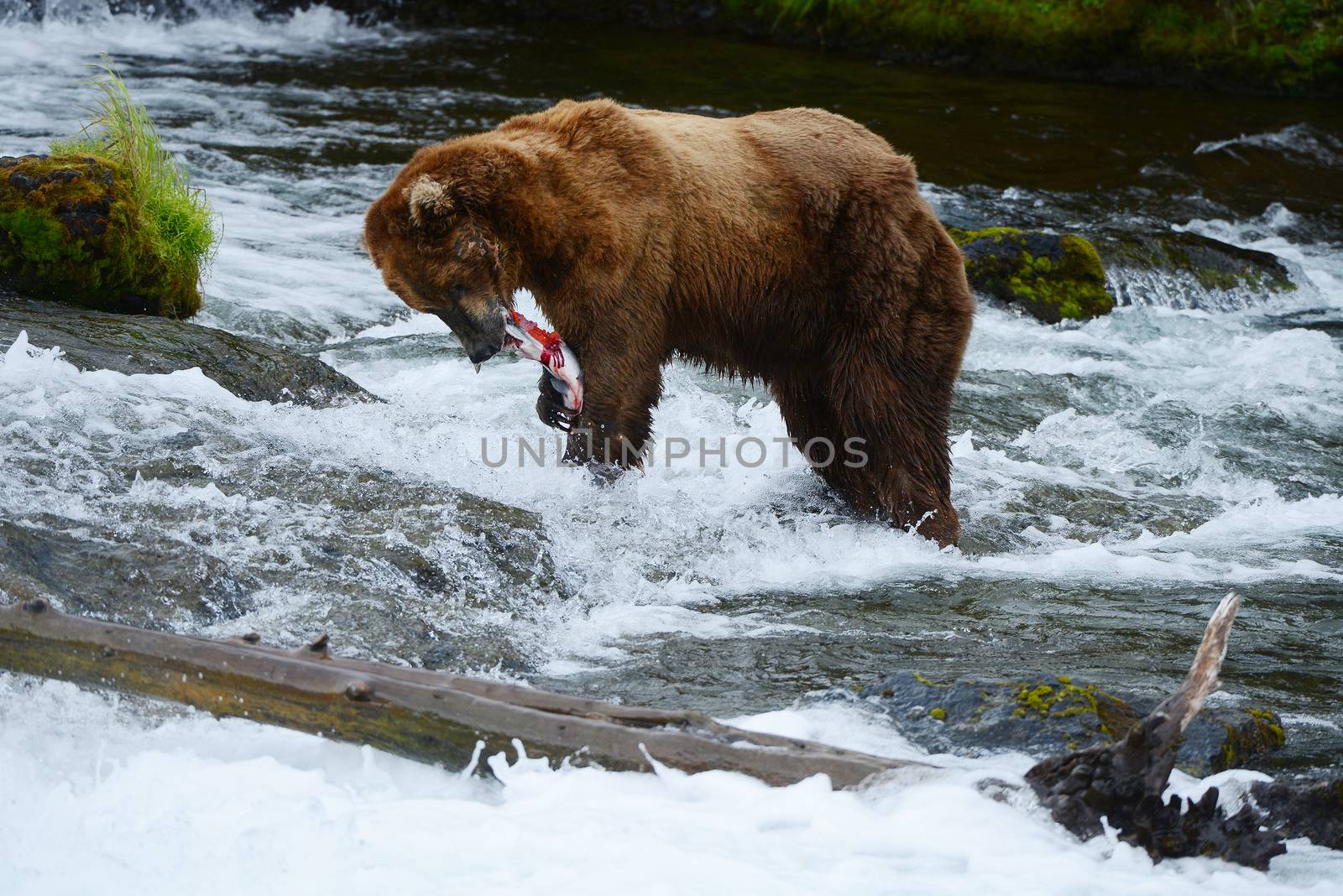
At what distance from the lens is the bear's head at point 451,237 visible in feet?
16.8

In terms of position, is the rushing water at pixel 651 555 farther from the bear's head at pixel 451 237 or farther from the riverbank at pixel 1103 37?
the riverbank at pixel 1103 37

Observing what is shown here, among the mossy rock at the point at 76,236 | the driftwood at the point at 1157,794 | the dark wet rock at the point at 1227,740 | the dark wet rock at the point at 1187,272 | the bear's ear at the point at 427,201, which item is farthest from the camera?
the dark wet rock at the point at 1187,272

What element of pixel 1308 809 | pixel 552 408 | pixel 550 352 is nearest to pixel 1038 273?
pixel 552 408

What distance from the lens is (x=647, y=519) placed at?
A: 568 cm

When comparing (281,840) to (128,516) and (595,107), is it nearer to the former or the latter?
(128,516)

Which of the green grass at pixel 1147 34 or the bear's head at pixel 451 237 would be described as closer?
the bear's head at pixel 451 237

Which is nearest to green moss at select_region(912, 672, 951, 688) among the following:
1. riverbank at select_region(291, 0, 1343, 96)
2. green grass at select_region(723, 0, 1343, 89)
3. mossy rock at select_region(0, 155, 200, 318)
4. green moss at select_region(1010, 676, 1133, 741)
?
green moss at select_region(1010, 676, 1133, 741)

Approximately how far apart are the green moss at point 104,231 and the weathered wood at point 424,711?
3.98m

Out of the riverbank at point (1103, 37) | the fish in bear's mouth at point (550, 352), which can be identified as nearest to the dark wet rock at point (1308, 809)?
the fish in bear's mouth at point (550, 352)

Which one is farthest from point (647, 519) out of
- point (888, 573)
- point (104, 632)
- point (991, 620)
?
point (104, 632)

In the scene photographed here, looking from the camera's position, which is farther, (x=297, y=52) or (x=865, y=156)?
(x=297, y=52)

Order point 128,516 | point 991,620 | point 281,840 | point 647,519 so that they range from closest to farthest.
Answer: point 281,840 → point 128,516 → point 991,620 → point 647,519

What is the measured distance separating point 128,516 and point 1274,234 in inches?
435

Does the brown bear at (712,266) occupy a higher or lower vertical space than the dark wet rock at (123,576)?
higher
